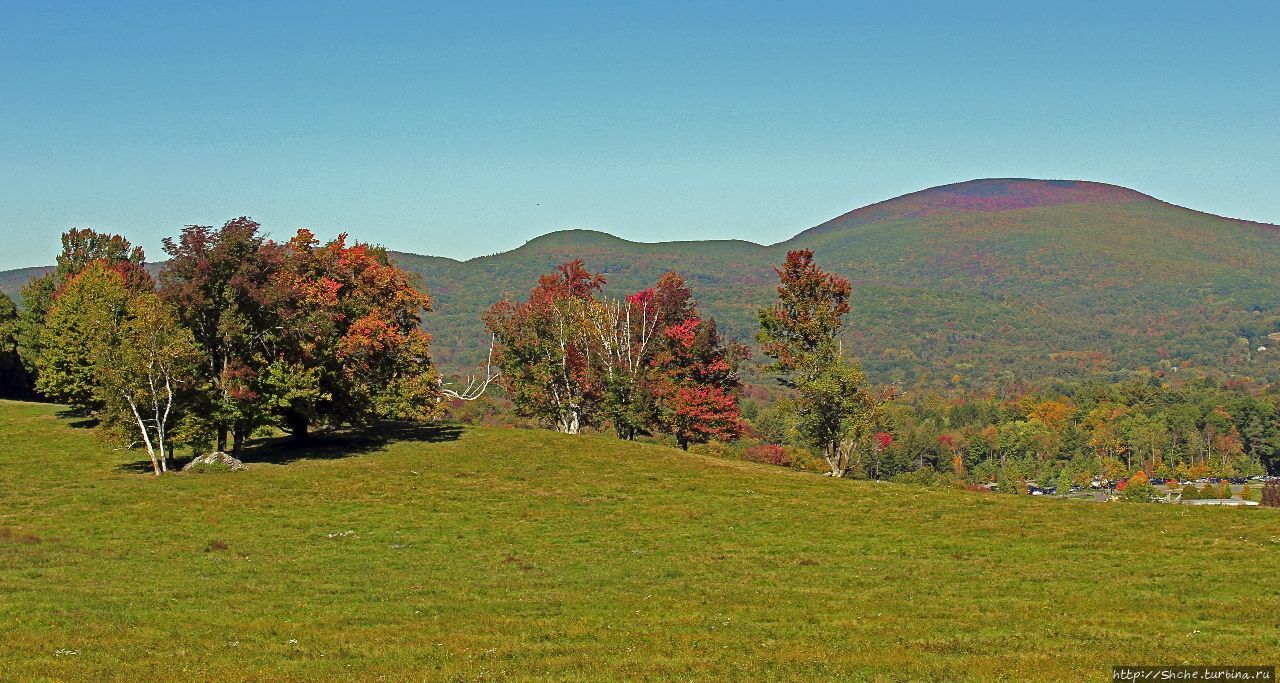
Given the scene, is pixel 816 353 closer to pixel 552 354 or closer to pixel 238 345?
pixel 552 354

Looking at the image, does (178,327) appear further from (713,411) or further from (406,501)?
(713,411)

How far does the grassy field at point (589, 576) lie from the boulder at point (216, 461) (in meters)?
1.51

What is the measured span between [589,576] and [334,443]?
3810 centimetres

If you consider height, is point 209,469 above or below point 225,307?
below

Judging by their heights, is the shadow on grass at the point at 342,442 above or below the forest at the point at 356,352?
below

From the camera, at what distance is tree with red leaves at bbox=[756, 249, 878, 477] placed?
6706 centimetres

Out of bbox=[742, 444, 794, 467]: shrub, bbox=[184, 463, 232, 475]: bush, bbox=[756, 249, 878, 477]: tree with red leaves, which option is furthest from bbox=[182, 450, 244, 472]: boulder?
bbox=[742, 444, 794, 467]: shrub

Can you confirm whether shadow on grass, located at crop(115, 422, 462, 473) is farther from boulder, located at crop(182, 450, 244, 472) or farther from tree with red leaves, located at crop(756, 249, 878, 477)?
tree with red leaves, located at crop(756, 249, 878, 477)

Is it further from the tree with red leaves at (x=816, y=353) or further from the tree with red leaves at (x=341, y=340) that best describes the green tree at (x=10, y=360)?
the tree with red leaves at (x=816, y=353)

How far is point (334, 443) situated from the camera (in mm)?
69750

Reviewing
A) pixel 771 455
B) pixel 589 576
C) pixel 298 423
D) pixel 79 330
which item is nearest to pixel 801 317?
pixel 771 455

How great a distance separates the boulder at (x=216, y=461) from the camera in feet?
190

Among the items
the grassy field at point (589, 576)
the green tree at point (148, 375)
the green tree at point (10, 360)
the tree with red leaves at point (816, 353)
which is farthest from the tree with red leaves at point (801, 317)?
the green tree at point (10, 360)

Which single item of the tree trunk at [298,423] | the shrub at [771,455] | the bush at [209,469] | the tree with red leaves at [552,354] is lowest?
the shrub at [771,455]
